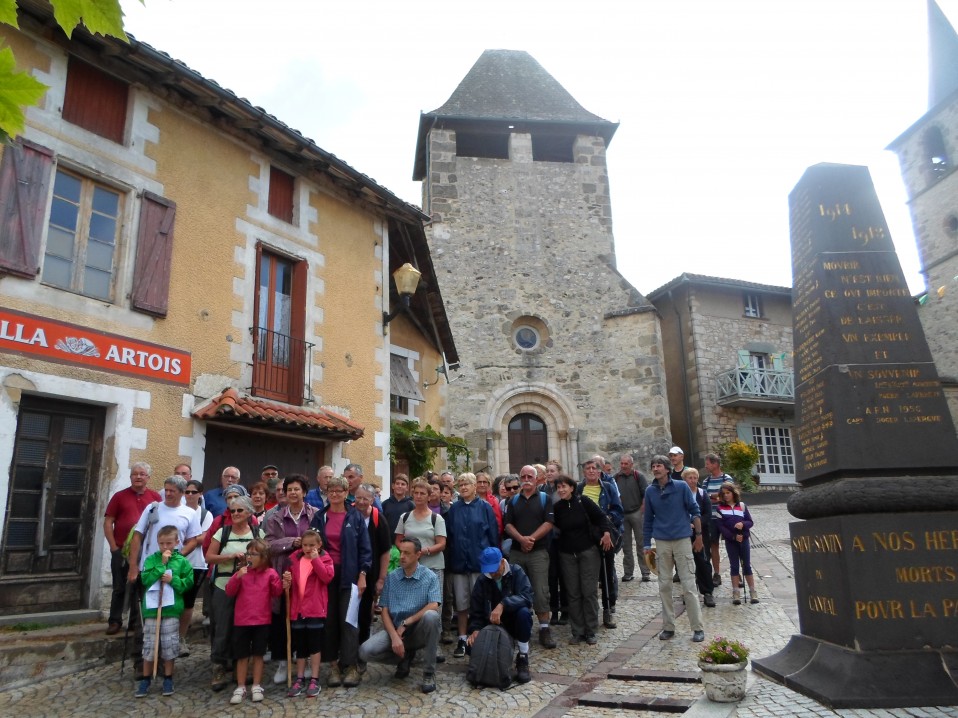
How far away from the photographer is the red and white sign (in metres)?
6.81

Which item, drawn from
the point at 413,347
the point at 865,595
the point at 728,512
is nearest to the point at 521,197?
the point at 413,347

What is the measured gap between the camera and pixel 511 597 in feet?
19.6

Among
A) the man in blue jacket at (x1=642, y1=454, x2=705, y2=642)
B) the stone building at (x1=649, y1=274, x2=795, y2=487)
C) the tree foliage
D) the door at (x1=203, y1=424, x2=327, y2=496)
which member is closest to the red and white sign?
the door at (x1=203, y1=424, x2=327, y2=496)

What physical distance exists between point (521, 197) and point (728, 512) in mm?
14325

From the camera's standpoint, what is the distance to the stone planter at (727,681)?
172 inches

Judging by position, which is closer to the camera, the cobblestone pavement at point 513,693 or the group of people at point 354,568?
the cobblestone pavement at point 513,693

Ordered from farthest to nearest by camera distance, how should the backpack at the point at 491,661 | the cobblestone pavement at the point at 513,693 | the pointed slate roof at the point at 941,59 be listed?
1. the pointed slate roof at the point at 941,59
2. the backpack at the point at 491,661
3. the cobblestone pavement at the point at 513,693

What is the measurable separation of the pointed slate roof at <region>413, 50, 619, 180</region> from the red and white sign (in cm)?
1506

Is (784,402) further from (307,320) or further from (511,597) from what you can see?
(511,597)

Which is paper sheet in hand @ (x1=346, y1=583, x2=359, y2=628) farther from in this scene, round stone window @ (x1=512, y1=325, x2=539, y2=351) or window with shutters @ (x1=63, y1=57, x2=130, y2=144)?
round stone window @ (x1=512, y1=325, x2=539, y2=351)

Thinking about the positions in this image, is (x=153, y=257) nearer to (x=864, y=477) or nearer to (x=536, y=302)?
(x=864, y=477)

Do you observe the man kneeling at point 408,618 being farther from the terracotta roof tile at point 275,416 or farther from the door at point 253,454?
the door at point 253,454

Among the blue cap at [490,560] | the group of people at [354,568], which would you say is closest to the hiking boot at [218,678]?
the group of people at [354,568]

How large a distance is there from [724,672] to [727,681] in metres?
0.06
